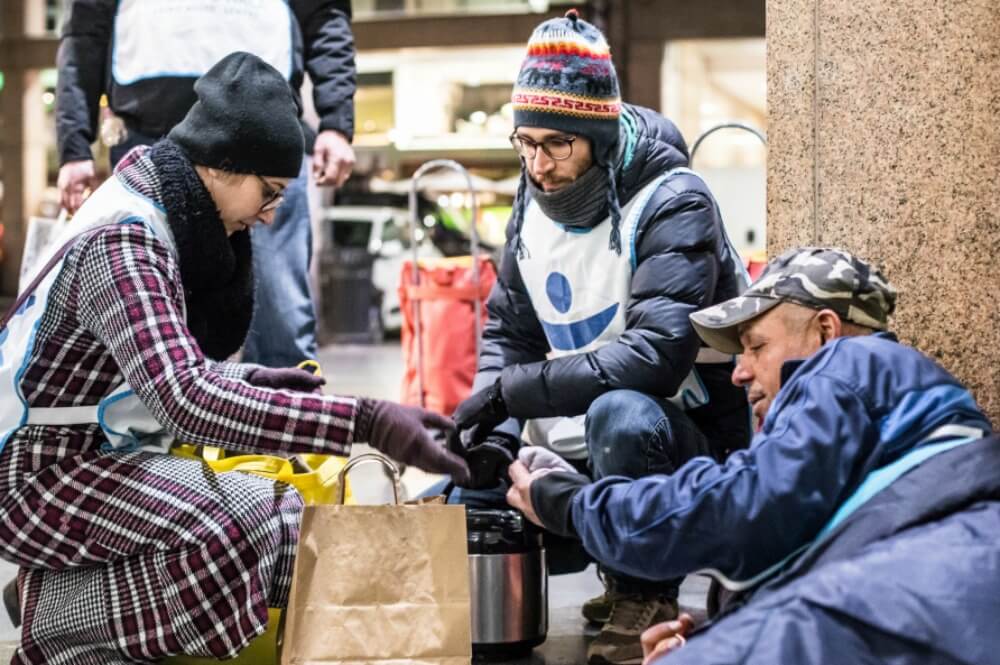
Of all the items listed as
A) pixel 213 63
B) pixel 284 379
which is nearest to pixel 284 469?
pixel 284 379

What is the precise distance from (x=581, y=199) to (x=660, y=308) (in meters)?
0.36

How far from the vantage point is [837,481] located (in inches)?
86.9

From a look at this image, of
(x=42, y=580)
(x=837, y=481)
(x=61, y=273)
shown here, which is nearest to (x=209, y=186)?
(x=61, y=273)

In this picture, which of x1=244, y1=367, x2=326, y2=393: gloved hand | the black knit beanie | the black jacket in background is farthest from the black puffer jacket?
the black jacket in background

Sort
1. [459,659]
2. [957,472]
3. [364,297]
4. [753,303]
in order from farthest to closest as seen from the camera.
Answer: [364,297] < [459,659] < [753,303] < [957,472]

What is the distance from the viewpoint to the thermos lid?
12.1 ft

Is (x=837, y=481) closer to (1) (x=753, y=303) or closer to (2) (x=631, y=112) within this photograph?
(1) (x=753, y=303)

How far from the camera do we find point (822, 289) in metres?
2.54

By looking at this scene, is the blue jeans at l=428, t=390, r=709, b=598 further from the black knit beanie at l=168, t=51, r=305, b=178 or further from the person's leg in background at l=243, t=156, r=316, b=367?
the person's leg in background at l=243, t=156, r=316, b=367

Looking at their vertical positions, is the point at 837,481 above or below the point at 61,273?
below

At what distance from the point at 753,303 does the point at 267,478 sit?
125cm

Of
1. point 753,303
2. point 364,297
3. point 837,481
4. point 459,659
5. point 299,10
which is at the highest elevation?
point 299,10

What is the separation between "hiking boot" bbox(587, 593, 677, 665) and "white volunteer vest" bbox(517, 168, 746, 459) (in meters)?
0.41

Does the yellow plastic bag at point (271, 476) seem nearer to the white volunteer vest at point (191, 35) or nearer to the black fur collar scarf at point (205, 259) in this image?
the black fur collar scarf at point (205, 259)
